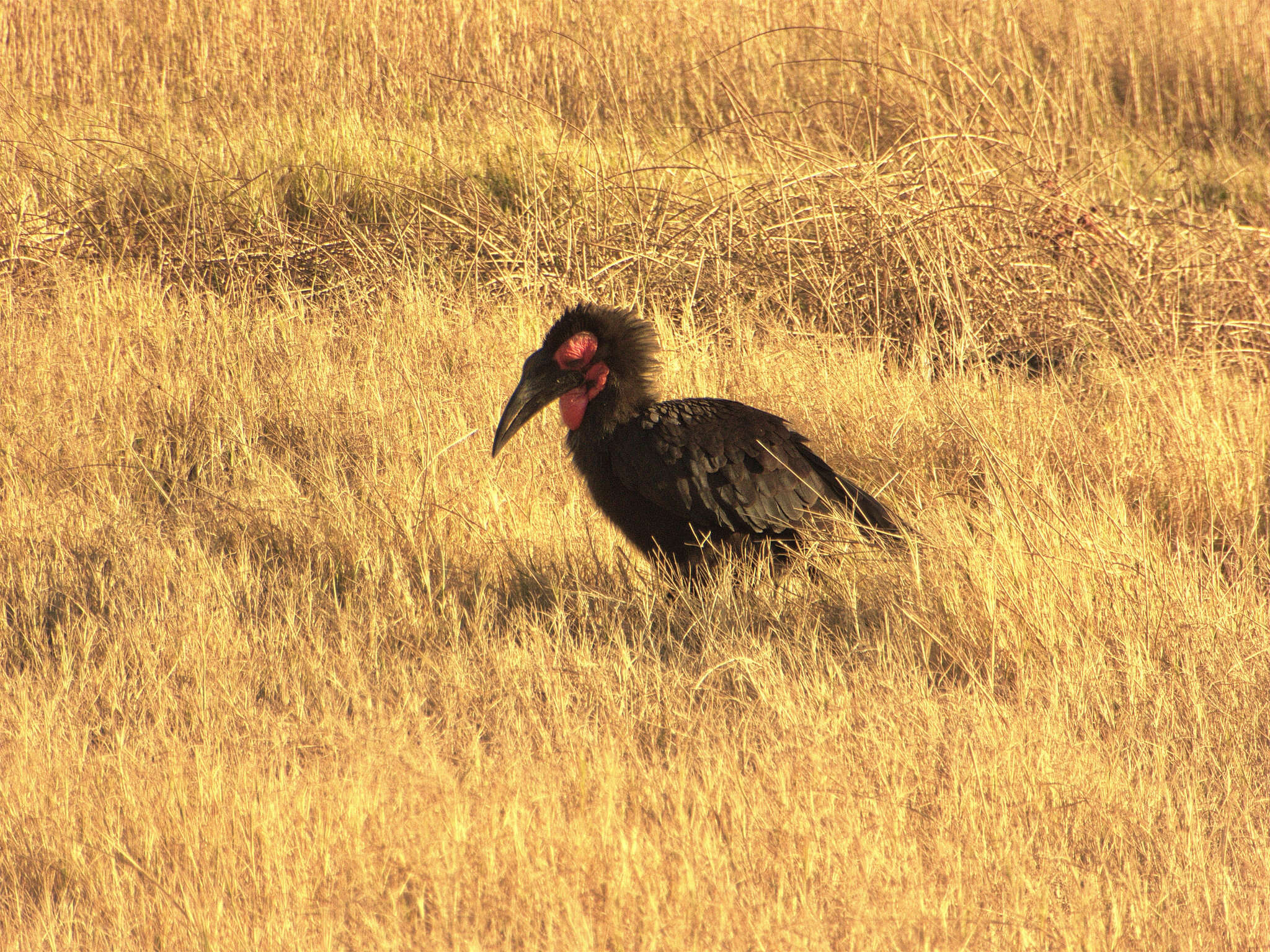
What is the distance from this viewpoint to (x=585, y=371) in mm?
3971

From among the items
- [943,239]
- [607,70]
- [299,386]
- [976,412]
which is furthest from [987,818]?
[607,70]

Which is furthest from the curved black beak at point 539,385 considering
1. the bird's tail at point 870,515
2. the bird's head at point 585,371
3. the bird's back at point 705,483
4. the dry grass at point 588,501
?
the bird's tail at point 870,515

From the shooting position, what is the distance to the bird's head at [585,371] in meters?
3.94

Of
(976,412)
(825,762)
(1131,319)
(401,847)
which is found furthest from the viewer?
(1131,319)

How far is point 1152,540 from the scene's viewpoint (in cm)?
392

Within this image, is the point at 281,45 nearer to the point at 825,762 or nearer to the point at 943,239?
the point at 943,239

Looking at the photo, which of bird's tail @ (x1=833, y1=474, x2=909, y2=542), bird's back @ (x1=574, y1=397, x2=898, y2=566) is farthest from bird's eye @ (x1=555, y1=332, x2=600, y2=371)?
bird's tail @ (x1=833, y1=474, x2=909, y2=542)

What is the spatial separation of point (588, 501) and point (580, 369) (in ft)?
2.33

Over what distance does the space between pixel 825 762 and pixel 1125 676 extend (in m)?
0.89

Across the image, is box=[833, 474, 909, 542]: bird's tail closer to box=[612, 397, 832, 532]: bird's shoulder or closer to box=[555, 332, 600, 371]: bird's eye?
box=[612, 397, 832, 532]: bird's shoulder

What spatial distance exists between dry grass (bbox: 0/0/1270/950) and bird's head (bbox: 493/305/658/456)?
0.49 meters

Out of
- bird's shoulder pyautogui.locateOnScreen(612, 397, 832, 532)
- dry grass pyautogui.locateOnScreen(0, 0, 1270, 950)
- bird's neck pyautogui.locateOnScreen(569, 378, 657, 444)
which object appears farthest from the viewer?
bird's neck pyautogui.locateOnScreen(569, 378, 657, 444)

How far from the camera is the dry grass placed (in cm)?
241

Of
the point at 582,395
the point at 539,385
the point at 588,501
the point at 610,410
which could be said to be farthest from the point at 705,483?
the point at 588,501
